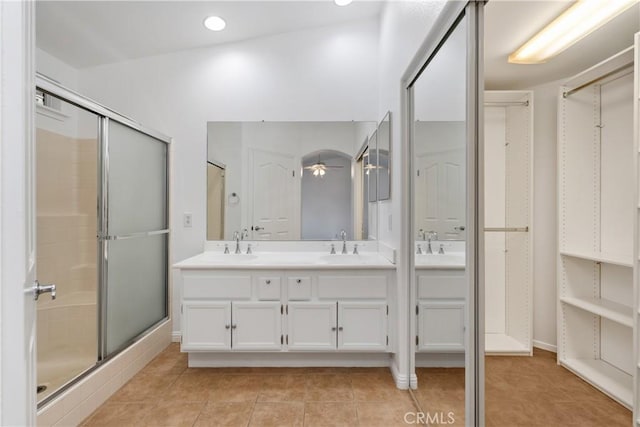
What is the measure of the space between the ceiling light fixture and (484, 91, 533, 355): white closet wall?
13 centimetres

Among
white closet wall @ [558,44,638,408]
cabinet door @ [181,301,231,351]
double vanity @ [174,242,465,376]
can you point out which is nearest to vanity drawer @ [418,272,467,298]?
white closet wall @ [558,44,638,408]

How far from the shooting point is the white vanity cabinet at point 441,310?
140 cm

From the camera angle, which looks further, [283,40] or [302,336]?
[283,40]

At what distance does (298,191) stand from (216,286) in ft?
3.54

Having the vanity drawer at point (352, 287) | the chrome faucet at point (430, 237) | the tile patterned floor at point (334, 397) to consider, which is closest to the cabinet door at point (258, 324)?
the tile patterned floor at point (334, 397)

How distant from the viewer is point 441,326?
5.23ft

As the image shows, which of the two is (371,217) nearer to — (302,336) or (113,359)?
(302,336)

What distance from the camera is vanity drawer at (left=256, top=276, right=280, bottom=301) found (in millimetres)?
2342

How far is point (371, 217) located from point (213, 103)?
176cm

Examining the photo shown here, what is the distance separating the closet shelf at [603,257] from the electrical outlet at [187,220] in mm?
2738

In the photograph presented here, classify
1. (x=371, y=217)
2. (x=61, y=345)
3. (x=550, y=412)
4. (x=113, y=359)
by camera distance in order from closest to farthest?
(x=550, y=412) → (x=61, y=345) → (x=113, y=359) → (x=371, y=217)

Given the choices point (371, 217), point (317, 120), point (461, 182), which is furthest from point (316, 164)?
point (461, 182)

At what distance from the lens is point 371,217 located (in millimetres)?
2939

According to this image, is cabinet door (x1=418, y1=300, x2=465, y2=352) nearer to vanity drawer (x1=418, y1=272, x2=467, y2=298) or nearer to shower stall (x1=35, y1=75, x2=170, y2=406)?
vanity drawer (x1=418, y1=272, x2=467, y2=298)
